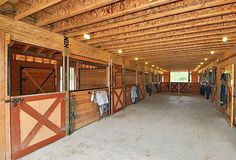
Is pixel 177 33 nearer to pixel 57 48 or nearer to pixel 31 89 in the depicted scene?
pixel 57 48

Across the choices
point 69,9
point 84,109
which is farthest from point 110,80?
point 69,9

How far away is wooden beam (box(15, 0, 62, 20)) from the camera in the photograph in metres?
2.24

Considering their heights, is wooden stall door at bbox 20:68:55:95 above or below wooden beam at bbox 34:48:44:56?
below

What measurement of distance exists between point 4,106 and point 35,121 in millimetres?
685

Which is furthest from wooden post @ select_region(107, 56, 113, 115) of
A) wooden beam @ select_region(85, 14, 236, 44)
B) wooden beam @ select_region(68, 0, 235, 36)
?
wooden beam @ select_region(68, 0, 235, 36)

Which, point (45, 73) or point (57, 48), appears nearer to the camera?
point (57, 48)

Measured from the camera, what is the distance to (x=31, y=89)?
16.8 ft

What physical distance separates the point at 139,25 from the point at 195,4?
116cm

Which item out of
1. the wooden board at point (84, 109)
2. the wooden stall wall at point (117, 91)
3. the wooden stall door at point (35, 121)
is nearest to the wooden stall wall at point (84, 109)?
the wooden board at point (84, 109)

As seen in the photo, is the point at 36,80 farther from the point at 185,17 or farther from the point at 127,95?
the point at 185,17

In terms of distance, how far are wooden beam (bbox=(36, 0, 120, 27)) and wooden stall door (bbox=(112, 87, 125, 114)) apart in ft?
13.2

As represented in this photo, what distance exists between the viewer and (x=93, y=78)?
6562 mm

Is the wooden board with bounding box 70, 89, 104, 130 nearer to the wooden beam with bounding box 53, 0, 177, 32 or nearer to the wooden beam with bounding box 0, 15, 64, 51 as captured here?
the wooden beam with bounding box 0, 15, 64, 51

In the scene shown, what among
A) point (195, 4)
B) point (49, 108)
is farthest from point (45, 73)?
point (195, 4)
